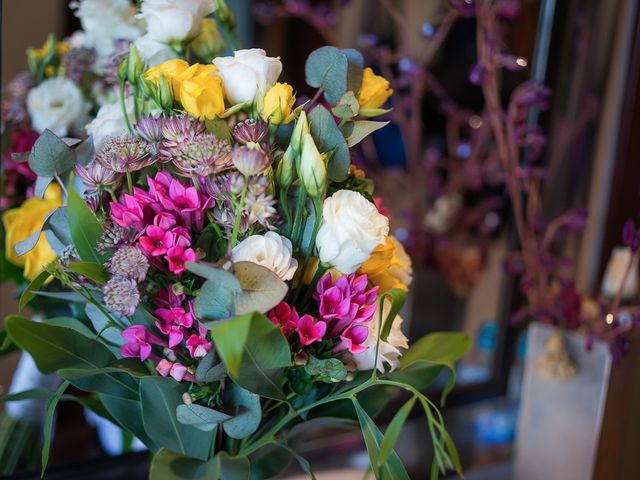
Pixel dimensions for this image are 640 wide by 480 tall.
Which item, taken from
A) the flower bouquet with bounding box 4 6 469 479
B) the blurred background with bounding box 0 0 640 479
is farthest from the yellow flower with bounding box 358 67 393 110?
the blurred background with bounding box 0 0 640 479

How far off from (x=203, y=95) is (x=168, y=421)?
264mm

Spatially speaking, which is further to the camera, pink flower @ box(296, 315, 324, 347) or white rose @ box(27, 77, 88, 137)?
white rose @ box(27, 77, 88, 137)

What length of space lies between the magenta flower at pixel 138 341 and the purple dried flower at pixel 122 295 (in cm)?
4

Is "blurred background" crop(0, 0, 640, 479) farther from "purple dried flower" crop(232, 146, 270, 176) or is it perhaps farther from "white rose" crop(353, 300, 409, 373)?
"purple dried flower" crop(232, 146, 270, 176)

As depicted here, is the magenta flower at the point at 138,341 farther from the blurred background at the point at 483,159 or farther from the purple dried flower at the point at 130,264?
the blurred background at the point at 483,159

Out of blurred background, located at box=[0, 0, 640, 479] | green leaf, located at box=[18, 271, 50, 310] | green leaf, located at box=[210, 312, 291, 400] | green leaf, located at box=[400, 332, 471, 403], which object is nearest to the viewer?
green leaf, located at box=[210, 312, 291, 400]

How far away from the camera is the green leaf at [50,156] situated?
1.72 feet

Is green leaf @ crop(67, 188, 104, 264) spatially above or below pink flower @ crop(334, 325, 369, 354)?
above

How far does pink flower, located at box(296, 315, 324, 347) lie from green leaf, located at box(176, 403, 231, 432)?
86 millimetres

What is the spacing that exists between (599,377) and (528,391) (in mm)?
103

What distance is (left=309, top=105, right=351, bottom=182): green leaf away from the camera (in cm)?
51

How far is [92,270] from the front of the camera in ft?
1.60

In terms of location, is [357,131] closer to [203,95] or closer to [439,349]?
[203,95]

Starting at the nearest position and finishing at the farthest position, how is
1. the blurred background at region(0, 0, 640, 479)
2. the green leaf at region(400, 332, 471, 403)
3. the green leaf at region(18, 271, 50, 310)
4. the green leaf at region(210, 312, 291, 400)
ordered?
the green leaf at region(210, 312, 291, 400) < the green leaf at region(18, 271, 50, 310) < the green leaf at region(400, 332, 471, 403) < the blurred background at region(0, 0, 640, 479)
